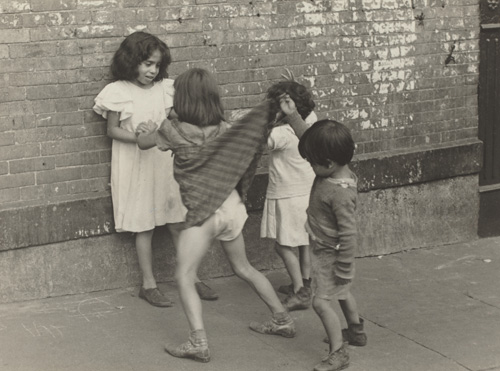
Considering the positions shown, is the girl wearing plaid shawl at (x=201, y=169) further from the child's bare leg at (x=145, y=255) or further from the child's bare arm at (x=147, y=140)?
the child's bare leg at (x=145, y=255)

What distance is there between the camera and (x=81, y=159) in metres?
6.50

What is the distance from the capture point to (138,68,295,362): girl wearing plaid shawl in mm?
5492

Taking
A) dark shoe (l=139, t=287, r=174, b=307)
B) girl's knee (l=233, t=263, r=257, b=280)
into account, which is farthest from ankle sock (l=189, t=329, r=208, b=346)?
dark shoe (l=139, t=287, r=174, b=307)

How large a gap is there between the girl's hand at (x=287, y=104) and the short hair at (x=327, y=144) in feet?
1.24

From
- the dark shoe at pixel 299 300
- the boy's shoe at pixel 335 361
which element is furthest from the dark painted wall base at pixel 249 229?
the boy's shoe at pixel 335 361

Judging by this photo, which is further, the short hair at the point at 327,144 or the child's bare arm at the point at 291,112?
the child's bare arm at the point at 291,112

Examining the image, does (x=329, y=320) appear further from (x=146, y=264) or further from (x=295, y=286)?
(x=146, y=264)

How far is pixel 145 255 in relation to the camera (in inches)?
258

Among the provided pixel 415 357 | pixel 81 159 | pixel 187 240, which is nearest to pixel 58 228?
pixel 81 159

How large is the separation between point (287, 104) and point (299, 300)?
54.4 inches

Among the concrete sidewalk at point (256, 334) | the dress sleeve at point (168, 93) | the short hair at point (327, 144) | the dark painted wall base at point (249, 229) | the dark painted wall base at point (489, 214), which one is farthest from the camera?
the dark painted wall base at point (489, 214)

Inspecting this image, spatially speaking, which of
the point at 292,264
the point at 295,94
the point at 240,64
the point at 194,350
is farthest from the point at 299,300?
the point at 240,64

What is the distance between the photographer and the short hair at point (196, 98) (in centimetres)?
549

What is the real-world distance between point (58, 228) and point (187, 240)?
4.26ft
